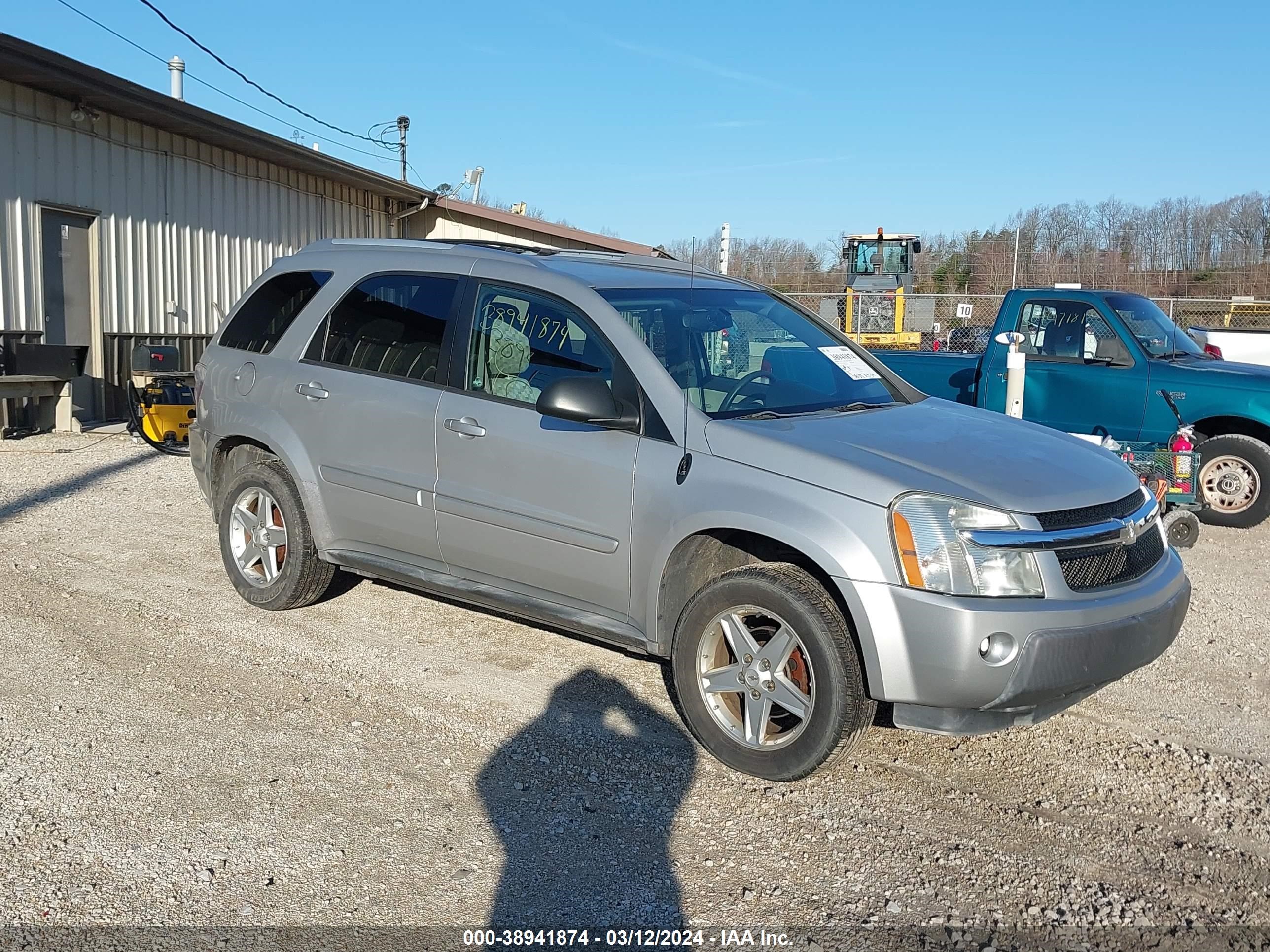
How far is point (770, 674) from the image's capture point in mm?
4117

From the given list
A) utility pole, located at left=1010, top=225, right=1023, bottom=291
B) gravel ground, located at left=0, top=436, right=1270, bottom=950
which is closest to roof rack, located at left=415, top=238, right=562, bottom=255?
gravel ground, located at left=0, top=436, right=1270, bottom=950

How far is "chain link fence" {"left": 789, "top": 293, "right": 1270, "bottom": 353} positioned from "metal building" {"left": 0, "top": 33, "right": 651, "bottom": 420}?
9.89 metres

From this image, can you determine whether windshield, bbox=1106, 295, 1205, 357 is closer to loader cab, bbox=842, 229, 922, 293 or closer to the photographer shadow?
the photographer shadow

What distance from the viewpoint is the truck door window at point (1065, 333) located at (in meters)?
9.83

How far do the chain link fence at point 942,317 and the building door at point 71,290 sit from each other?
12.4 m

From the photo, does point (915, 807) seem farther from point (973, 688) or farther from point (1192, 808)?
point (1192, 808)

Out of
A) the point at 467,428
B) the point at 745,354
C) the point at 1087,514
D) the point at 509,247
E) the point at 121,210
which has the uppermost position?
the point at 121,210

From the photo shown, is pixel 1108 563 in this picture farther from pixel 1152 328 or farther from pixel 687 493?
pixel 1152 328

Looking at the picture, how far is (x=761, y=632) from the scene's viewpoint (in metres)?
4.24

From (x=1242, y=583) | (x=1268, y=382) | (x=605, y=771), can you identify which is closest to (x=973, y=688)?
(x=605, y=771)

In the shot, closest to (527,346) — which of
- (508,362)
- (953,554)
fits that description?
(508,362)

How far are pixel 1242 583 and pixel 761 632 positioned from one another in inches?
192

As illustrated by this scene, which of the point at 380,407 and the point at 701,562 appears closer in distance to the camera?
the point at 701,562

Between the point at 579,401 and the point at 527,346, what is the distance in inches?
29.8
